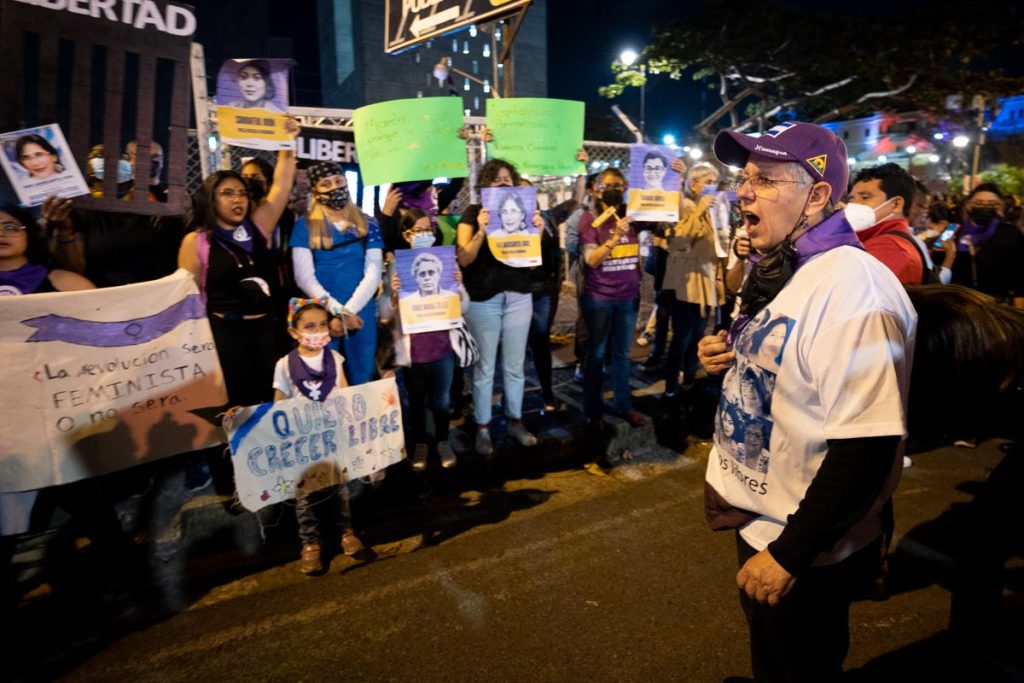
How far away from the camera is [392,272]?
457 centimetres

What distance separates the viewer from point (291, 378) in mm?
3658

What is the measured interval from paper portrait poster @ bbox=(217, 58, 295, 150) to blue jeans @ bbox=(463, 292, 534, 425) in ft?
6.04

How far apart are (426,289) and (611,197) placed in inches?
71.6

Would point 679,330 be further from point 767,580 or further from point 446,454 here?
point 767,580

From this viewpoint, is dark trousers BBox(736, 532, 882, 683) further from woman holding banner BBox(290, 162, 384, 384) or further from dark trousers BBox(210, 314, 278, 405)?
dark trousers BBox(210, 314, 278, 405)

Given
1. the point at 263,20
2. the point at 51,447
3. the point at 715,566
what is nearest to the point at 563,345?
the point at 715,566

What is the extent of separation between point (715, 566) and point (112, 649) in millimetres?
3136

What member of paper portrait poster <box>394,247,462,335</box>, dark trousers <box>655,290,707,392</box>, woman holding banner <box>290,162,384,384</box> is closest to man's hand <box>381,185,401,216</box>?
woman holding banner <box>290,162,384,384</box>

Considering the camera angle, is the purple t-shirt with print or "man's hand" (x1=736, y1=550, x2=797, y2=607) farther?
the purple t-shirt with print

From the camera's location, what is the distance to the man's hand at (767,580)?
1581 millimetres

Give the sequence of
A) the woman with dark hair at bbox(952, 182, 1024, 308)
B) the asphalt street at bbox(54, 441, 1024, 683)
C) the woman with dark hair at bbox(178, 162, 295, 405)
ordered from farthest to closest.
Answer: the woman with dark hair at bbox(952, 182, 1024, 308)
the woman with dark hair at bbox(178, 162, 295, 405)
the asphalt street at bbox(54, 441, 1024, 683)

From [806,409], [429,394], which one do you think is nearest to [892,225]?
[806,409]

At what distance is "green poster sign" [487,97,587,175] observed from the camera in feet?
15.8

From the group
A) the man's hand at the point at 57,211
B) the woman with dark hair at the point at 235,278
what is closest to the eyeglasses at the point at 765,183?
the woman with dark hair at the point at 235,278
